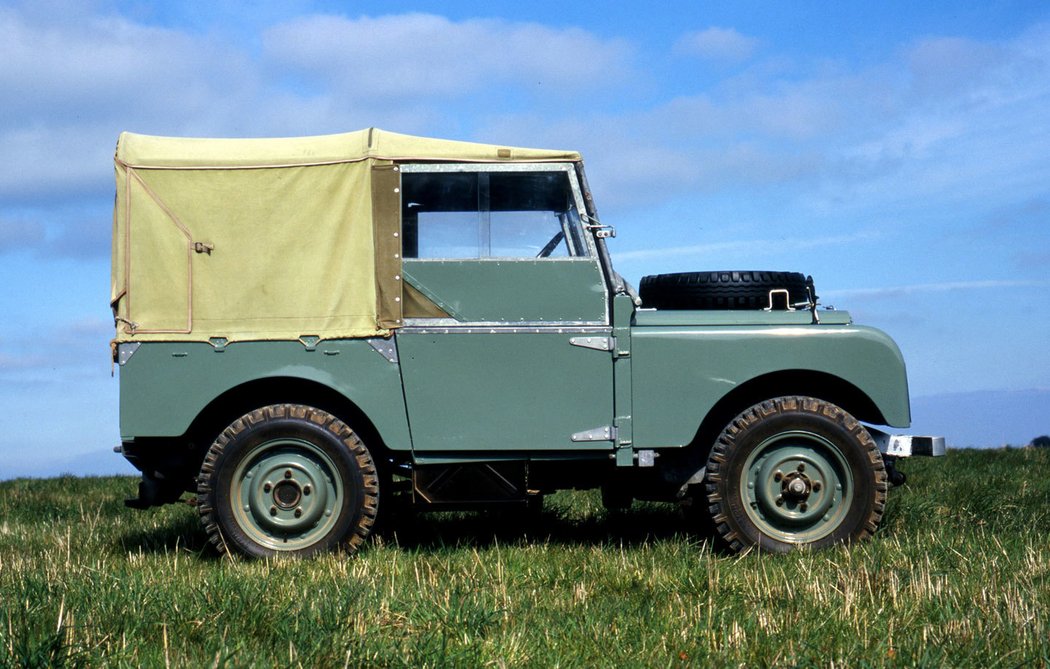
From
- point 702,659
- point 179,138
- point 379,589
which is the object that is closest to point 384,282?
point 179,138

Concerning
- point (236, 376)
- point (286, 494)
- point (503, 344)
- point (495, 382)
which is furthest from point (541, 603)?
point (236, 376)

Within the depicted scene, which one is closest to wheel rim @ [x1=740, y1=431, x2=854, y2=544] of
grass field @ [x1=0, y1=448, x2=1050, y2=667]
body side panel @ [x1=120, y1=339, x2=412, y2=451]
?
grass field @ [x1=0, y1=448, x2=1050, y2=667]

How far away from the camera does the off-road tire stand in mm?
6484

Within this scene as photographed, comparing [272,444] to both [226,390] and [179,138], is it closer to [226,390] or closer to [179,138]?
[226,390]

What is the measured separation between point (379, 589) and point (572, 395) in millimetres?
1892

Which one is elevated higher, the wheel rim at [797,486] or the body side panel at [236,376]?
the body side panel at [236,376]

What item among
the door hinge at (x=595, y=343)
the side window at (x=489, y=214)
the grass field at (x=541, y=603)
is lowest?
the grass field at (x=541, y=603)

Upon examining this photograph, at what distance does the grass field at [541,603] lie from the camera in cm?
397

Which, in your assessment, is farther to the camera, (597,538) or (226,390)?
(597,538)

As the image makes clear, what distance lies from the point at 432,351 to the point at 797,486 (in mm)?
2397

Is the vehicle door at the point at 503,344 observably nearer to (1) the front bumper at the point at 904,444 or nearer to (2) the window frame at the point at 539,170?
(2) the window frame at the point at 539,170

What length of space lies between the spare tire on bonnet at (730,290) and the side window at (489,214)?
2.39 ft

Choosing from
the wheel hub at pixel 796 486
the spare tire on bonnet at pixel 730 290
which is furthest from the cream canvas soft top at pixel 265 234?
the wheel hub at pixel 796 486

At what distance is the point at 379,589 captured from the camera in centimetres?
507
